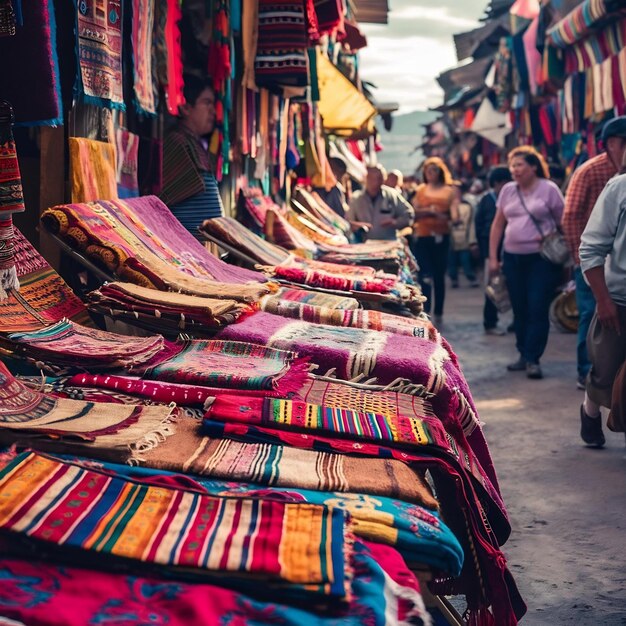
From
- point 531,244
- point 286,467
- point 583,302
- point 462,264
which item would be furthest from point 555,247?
point 462,264

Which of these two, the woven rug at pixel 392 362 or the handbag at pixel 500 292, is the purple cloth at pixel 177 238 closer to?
the woven rug at pixel 392 362

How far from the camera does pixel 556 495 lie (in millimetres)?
4414

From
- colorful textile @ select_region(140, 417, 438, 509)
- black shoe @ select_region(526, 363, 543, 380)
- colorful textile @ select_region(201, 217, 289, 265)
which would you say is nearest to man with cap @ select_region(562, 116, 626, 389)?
black shoe @ select_region(526, 363, 543, 380)

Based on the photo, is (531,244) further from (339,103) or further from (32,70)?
(339,103)

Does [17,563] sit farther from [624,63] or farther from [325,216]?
[624,63]

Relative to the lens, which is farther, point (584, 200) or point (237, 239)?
point (584, 200)

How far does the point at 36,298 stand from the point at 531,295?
4.89m

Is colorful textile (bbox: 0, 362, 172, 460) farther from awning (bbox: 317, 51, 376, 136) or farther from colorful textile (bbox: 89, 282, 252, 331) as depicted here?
awning (bbox: 317, 51, 376, 136)

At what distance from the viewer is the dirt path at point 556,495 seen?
3.26m

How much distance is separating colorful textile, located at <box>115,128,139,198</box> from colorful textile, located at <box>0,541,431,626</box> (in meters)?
3.32

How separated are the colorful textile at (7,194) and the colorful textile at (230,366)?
0.57 metres

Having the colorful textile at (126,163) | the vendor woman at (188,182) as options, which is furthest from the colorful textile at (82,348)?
the vendor woman at (188,182)

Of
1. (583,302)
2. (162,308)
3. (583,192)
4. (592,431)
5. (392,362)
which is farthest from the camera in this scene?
(583,302)

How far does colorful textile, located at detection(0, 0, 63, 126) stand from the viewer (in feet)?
10.6
